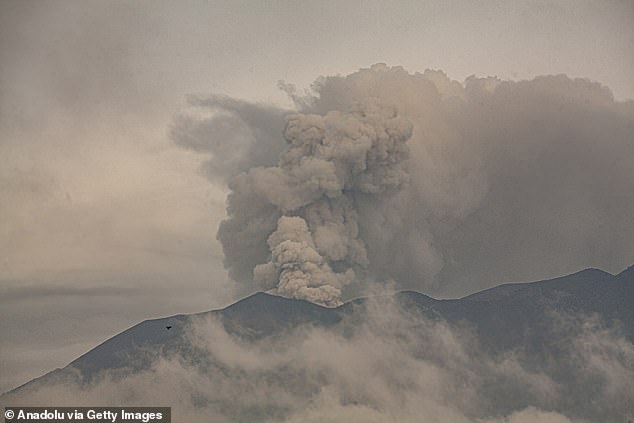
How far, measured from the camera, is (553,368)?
10269cm

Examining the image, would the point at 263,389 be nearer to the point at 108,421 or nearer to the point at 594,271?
the point at 108,421

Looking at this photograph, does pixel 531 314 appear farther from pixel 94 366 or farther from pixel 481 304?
pixel 94 366

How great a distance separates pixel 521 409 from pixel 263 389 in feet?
85.8

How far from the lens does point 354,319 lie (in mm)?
99312

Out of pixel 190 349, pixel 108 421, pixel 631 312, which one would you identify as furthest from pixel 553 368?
pixel 108 421

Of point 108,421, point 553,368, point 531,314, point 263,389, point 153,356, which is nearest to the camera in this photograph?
point 108,421

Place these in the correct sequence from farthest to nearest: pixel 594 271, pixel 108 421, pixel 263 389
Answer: pixel 594 271, pixel 263 389, pixel 108 421

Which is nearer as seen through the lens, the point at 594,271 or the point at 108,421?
the point at 108,421

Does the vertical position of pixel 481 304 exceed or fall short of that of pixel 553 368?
it exceeds it

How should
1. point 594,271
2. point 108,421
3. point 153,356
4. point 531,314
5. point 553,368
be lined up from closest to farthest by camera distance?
1. point 108,421
2. point 153,356
3. point 553,368
4. point 531,314
5. point 594,271

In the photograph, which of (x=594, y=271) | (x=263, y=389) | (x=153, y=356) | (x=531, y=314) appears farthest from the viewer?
(x=594, y=271)

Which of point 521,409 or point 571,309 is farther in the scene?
point 571,309

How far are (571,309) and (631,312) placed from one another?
836 cm

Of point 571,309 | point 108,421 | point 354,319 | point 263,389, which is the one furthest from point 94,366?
point 571,309
